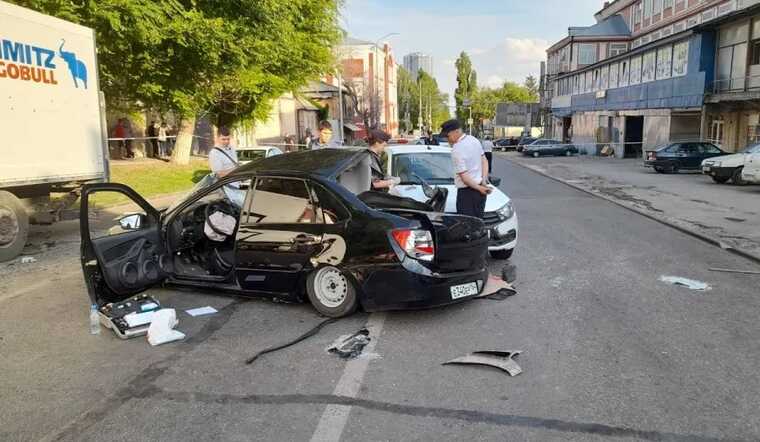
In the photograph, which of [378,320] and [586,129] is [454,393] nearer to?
[378,320]

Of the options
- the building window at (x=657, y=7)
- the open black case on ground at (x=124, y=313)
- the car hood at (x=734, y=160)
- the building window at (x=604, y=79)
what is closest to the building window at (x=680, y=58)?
the building window at (x=604, y=79)

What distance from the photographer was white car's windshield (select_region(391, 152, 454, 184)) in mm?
8837

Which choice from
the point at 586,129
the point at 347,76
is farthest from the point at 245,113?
the point at 347,76

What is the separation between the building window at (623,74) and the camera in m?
42.4

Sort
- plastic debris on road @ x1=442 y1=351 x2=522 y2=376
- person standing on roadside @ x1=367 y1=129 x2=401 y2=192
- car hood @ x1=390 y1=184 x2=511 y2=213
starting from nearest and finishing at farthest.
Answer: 1. plastic debris on road @ x1=442 y1=351 x2=522 y2=376
2. person standing on roadside @ x1=367 y1=129 x2=401 y2=192
3. car hood @ x1=390 y1=184 x2=511 y2=213

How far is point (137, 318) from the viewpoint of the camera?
5.21 metres

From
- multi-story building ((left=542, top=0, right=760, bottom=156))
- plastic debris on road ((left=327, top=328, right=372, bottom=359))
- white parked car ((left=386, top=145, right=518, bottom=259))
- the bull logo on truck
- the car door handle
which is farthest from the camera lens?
multi-story building ((left=542, top=0, right=760, bottom=156))

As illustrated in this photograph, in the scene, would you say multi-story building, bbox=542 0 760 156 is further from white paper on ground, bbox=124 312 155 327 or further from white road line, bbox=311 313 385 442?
white paper on ground, bbox=124 312 155 327

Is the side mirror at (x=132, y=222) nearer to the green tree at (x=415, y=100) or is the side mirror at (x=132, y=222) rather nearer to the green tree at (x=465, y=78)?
the green tree at (x=415, y=100)

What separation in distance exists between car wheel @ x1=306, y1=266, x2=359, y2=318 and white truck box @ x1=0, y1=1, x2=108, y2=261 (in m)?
5.39

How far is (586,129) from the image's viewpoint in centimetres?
5162

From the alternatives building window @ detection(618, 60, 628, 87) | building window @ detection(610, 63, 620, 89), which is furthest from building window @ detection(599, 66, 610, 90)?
building window @ detection(618, 60, 628, 87)

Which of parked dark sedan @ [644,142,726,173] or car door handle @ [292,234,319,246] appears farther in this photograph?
parked dark sedan @ [644,142,726,173]

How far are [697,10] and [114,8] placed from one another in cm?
4593
